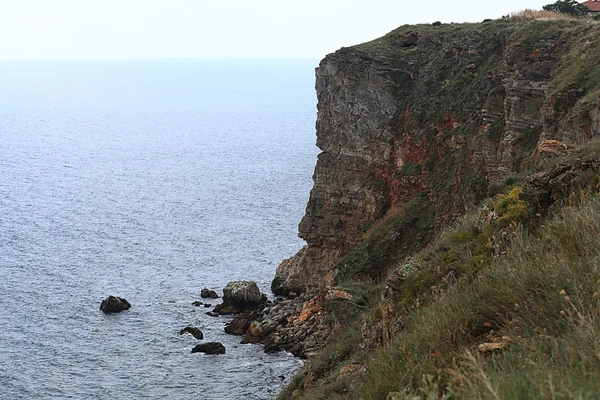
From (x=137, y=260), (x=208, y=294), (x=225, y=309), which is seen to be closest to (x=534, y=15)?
(x=225, y=309)

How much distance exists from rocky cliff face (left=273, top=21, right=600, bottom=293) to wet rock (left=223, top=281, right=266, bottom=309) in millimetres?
3635

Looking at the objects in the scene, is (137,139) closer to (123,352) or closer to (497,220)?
(123,352)

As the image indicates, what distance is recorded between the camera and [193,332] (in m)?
57.8

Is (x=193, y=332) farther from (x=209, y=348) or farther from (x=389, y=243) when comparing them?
(x=389, y=243)

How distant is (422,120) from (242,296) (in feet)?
67.9

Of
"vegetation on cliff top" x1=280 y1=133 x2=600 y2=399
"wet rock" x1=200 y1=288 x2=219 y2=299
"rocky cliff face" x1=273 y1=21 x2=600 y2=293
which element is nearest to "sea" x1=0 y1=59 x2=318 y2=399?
"wet rock" x1=200 y1=288 x2=219 y2=299

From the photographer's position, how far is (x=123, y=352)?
5506cm

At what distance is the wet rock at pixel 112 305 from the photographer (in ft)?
211

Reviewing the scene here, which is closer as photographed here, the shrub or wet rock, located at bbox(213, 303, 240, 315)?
wet rock, located at bbox(213, 303, 240, 315)

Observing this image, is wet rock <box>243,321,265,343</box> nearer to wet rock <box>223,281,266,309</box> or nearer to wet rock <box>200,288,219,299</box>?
wet rock <box>223,281,266,309</box>

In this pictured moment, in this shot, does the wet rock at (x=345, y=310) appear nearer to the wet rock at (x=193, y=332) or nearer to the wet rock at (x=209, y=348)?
the wet rock at (x=209, y=348)

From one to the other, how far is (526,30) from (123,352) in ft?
118

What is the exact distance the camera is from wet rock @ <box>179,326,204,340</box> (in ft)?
188

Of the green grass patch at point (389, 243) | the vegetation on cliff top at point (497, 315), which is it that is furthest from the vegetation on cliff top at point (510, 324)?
the green grass patch at point (389, 243)
